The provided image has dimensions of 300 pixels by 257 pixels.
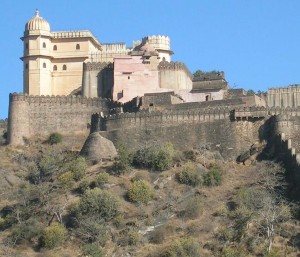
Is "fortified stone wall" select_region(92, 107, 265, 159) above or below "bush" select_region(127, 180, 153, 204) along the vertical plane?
above

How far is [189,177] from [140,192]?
2769mm

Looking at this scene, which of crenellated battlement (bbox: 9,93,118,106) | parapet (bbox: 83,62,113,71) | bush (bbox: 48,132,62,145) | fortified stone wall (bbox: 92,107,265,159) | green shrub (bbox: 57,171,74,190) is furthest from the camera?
parapet (bbox: 83,62,113,71)

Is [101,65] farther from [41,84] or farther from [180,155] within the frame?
[180,155]

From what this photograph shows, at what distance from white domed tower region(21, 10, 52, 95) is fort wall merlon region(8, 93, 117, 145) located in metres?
3.47

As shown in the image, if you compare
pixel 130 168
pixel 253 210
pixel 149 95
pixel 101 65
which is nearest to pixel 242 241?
pixel 253 210

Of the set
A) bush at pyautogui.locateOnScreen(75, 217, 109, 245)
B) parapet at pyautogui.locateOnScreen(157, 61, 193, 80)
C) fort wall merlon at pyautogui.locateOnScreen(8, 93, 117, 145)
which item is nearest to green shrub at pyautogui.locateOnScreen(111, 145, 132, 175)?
bush at pyautogui.locateOnScreen(75, 217, 109, 245)

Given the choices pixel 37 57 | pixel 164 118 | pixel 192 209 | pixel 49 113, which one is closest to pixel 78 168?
pixel 164 118

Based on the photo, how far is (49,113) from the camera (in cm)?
7169

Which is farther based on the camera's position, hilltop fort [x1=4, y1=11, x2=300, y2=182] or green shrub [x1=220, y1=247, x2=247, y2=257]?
hilltop fort [x1=4, y1=11, x2=300, y2=182]

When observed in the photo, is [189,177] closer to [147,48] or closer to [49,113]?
[49,113]

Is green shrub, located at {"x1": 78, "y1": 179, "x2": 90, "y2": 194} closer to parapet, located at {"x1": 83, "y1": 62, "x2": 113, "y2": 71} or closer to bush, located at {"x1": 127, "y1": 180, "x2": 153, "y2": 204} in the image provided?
bush, located at {"x1": 127, "y1": 180, "x2": 153, "y2": 204}

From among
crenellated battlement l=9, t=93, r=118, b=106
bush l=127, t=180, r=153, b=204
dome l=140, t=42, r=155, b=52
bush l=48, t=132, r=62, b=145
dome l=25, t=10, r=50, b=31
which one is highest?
dome l=25, t=10, r=50, b=31

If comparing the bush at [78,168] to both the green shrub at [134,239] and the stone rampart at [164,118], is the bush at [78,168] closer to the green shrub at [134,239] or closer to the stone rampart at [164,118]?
the stone rampart at [164,118]

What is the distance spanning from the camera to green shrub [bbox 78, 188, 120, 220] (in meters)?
58.9
